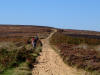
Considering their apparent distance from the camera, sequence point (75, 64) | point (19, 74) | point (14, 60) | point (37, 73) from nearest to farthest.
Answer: point (19, 74), point (37, 73), point (75, 64), point (14, 60)

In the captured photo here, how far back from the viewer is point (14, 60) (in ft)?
62.0

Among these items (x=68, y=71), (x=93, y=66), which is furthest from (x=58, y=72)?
(x=93, y=66)

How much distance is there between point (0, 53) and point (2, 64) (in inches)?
181

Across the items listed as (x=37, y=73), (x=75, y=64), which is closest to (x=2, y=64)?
(x=37, y=73)

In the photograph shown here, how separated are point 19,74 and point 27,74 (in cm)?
49

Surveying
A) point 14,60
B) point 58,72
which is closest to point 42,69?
point 58,72

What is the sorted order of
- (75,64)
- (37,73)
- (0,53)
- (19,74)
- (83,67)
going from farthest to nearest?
(0,53) → (75,64) → (83,67) → (37,73) → (19,74)

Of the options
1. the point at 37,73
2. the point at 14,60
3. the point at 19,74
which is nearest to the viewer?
the point at 19,74

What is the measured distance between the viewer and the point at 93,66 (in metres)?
16.0

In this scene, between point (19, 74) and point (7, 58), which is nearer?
point (19, 74)

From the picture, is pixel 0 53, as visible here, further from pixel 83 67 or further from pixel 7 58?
pixel 83 67

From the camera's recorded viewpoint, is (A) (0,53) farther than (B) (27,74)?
Yes

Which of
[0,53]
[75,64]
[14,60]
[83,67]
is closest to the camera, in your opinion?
[83,67]

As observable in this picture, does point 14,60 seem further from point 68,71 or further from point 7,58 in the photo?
point 68,71
